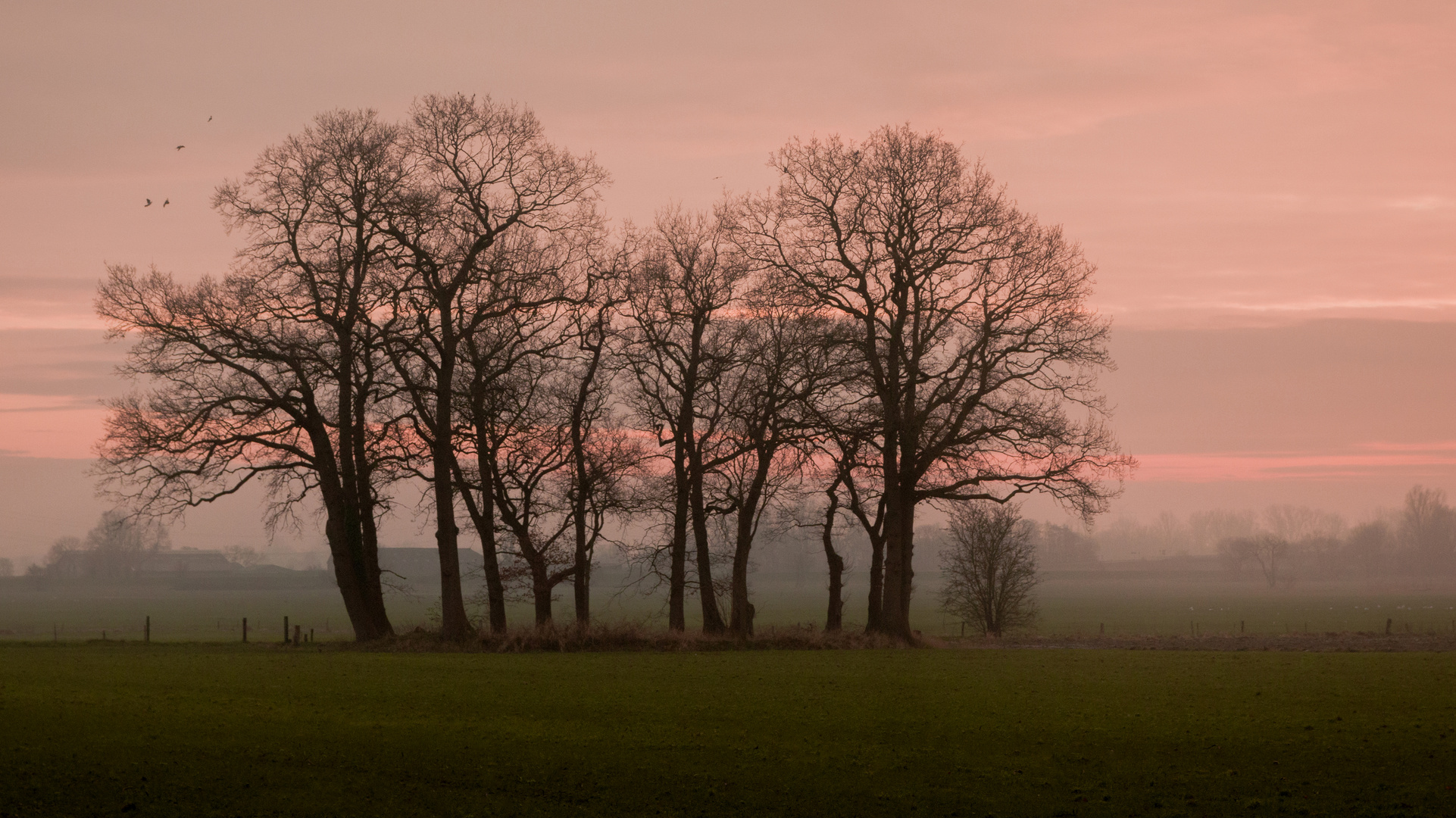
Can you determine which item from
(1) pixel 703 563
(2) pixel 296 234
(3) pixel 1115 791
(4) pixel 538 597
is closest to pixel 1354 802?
(3) pixel 1115 791

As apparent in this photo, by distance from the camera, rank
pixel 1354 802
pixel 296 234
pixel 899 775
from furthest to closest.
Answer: pixel 296 234, pixel 899 775, pixel 1354 802

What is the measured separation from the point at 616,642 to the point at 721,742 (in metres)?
16.7

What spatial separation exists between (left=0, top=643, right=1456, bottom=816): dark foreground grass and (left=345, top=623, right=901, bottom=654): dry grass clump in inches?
298

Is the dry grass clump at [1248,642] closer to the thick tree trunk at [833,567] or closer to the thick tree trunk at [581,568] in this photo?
the thick tree trunk at [833,567]

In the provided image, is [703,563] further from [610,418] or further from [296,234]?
[296,234]

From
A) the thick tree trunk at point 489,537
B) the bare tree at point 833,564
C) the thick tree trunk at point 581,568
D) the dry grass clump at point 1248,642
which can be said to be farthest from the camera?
the bare tree at point 833,564

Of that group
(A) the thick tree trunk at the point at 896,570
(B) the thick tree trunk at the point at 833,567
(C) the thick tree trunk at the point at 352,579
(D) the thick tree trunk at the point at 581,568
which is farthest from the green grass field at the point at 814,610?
(A) the thick tree trunk at the point at 896,570

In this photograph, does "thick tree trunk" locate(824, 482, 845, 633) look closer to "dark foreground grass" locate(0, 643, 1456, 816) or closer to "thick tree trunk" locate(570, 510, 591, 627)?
"thick tree trunk" locate(570, 510, 591, 627)

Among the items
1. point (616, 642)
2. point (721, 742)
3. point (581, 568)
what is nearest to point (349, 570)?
point (581, 568)

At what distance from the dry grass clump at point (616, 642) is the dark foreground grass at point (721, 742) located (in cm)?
756

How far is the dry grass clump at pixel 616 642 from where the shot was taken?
32531 millimetres

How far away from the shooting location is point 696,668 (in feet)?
86.4

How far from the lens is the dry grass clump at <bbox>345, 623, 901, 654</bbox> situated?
3253cm

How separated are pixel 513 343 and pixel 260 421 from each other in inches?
337
